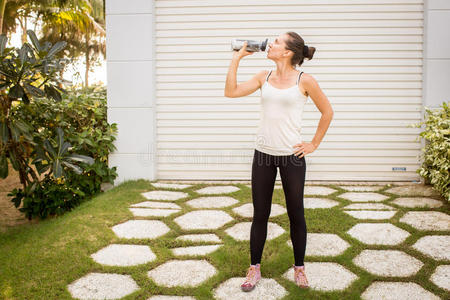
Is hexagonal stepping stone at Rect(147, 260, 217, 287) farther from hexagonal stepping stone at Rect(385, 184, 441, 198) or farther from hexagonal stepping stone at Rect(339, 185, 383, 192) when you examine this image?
hexagonal stepping stone at Rect(385, 184, 441, 198)

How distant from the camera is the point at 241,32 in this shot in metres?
5.71

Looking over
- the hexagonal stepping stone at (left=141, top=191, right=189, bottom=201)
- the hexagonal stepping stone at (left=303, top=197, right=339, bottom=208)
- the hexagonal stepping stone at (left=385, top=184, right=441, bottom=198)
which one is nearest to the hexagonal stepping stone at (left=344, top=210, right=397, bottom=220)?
the hexagonal stepping stone at (left=303, top=197, right=339, bottom=208)

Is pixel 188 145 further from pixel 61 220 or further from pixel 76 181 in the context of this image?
pixel 61 220

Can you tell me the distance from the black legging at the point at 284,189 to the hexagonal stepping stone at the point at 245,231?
82 cm

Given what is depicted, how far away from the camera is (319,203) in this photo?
4547 millimetres

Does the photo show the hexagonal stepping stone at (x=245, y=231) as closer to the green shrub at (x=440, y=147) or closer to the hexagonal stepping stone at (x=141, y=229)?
the hexagonal stepping stone at (x=141, y=229)

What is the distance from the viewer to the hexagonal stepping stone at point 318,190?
5.05 metres

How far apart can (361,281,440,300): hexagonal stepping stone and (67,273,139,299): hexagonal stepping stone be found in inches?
60.6

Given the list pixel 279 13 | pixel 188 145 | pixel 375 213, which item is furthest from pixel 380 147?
pixel 188 145

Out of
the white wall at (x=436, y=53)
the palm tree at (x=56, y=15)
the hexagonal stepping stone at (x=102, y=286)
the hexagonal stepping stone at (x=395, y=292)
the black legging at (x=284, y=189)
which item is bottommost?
the hexagonal stepping stone at (x=102, y=286)

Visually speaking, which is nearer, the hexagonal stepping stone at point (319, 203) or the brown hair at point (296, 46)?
the brown hair at point (296, 46)

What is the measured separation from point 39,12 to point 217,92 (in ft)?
39.7

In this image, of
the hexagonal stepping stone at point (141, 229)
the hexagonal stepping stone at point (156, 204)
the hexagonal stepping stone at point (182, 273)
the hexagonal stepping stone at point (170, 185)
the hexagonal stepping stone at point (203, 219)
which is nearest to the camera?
the hexagonal stepping stone at point (182, 273)

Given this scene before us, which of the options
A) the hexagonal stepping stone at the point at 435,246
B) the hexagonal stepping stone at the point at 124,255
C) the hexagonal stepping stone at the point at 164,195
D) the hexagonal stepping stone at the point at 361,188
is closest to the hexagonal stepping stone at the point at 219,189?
the hexagonal stepping stone at the point at 164,195
